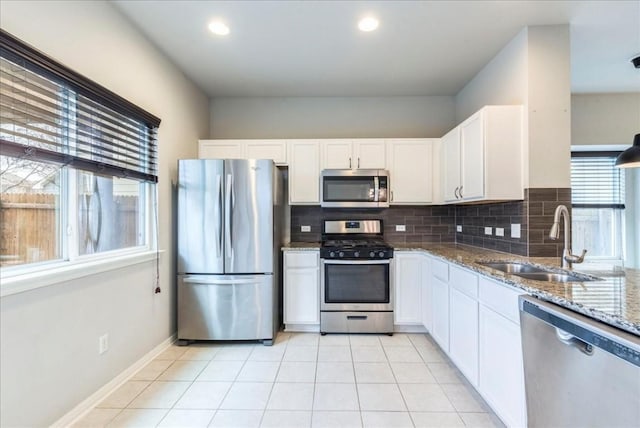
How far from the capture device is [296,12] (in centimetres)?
219

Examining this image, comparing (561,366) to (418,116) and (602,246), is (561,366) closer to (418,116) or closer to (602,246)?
(418,116)

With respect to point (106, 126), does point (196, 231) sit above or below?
below

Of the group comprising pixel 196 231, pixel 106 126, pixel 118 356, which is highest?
pixel 106 126

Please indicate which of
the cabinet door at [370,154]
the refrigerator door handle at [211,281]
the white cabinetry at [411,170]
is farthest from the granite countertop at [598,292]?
the refrigerator door handle at [211,281]

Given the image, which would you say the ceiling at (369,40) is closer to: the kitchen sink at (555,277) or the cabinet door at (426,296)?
the kitchen sink at (555,277)

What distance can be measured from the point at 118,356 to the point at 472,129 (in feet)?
10.9

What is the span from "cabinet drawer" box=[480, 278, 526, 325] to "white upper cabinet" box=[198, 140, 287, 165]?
2.42 m

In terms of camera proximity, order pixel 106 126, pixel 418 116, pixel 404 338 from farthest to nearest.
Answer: pixel 418 116
pixel 404 338
pixel 106 126

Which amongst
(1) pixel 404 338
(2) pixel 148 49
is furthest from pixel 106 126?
(1) pixel 404 338

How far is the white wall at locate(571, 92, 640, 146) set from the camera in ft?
12.1

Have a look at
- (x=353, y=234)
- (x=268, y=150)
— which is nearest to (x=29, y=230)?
(x=268, y=150)

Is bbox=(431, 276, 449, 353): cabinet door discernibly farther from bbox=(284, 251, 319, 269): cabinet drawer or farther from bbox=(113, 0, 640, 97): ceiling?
bbox=(113, 0, 640, 97): ceiling

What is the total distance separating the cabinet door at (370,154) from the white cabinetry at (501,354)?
189 centimetres

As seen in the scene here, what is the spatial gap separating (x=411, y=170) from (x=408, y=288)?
4.42 ft
